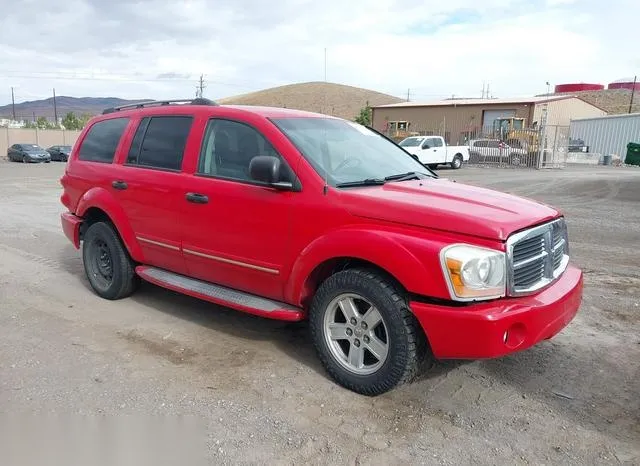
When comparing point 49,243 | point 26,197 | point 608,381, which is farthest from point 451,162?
point 608,381

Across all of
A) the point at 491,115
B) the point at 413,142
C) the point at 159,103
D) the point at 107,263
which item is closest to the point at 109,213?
the point at 107,263

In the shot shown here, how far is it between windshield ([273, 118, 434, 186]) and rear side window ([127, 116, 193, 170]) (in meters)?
0.98

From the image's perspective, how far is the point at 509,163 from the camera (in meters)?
30.7

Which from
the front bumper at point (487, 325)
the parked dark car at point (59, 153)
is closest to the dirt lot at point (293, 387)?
the front bumper at point (487, 325)

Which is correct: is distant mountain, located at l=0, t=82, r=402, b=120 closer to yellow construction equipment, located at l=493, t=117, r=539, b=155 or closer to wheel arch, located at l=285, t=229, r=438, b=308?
yellow construction equipment, located at l=493, t=117, r=539, b=155

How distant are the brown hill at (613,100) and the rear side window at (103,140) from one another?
79510 millimetres

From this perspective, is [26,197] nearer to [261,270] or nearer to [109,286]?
[109,286]

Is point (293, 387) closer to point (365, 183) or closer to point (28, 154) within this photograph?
point (365, 183)

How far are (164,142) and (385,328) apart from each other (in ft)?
8.86

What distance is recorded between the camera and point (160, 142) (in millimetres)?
4988

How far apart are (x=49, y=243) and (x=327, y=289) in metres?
6.09

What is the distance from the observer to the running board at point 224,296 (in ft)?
13.2


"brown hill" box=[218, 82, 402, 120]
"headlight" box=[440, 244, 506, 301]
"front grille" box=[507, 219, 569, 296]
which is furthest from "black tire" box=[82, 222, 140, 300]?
"brown hill" box=[218, 82, 402, 120]

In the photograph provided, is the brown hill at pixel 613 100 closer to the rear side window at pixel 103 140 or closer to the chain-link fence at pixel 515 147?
the chain-link fence at pixel 515 147
